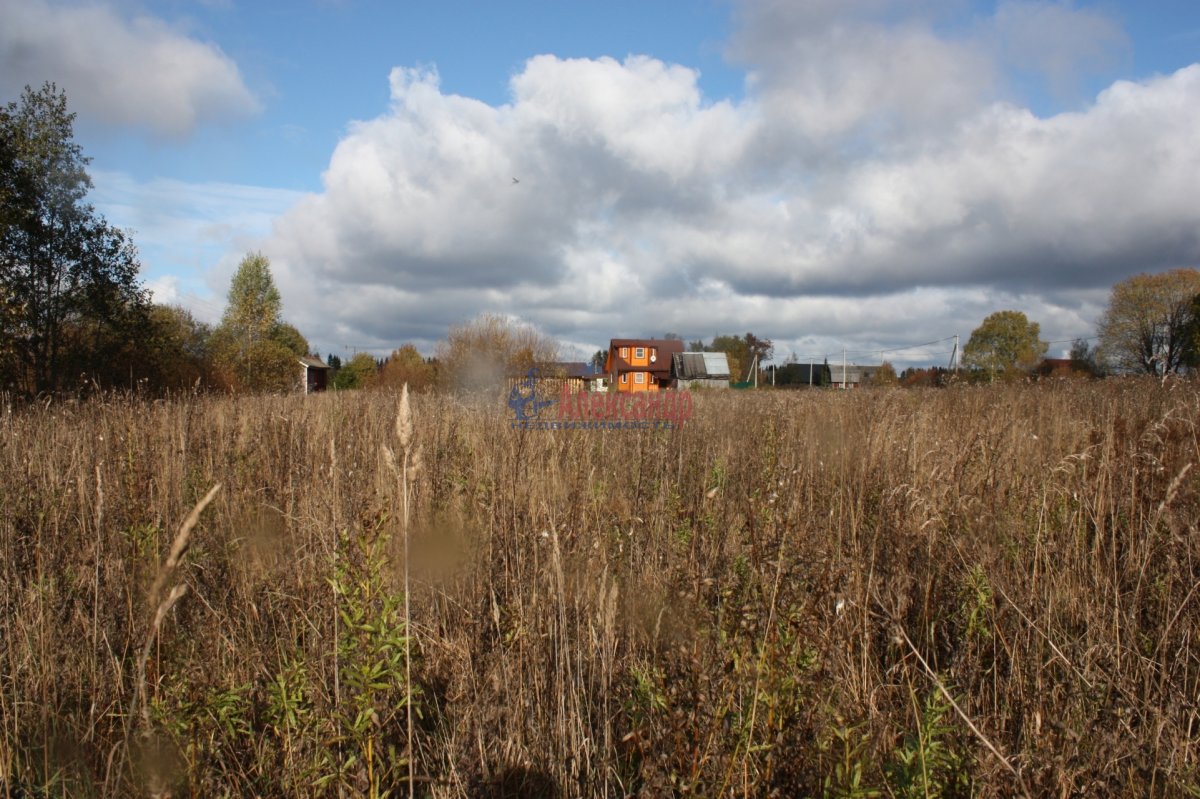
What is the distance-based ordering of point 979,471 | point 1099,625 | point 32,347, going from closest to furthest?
point 1099,625, point 979,471, point 32,347

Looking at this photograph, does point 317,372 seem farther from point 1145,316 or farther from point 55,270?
point 1145,316

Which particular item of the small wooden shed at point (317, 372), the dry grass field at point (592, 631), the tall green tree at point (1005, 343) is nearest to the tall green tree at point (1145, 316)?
the tall green tree at point (1005, 343)

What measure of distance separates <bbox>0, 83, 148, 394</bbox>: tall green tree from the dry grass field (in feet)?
48.6

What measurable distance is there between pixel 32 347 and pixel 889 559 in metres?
20.4

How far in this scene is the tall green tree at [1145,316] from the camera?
4112cm

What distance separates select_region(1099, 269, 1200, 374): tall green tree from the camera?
135 feet

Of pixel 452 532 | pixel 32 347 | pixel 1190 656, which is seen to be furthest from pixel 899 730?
pixel 32 347

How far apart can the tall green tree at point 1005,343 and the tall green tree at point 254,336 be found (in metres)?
53.8

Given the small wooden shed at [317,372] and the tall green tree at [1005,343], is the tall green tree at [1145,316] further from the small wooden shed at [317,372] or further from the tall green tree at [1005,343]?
the small wooden shed at [317,372]

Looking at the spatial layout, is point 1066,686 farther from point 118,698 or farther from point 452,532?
point 118,698

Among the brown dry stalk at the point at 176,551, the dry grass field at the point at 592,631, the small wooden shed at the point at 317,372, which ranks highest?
the small wooden shed at the point at 317,372

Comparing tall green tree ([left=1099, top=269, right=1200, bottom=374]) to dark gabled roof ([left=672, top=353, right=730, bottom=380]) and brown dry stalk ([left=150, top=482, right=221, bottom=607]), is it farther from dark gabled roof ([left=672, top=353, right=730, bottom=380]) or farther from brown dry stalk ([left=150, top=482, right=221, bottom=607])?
brown dry stalk ([left=150, top=482, right=221, bottom=607])

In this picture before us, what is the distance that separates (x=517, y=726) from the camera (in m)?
1.98

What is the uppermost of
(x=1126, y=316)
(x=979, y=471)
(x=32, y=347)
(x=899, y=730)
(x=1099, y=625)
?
(x=1126, y=316)
